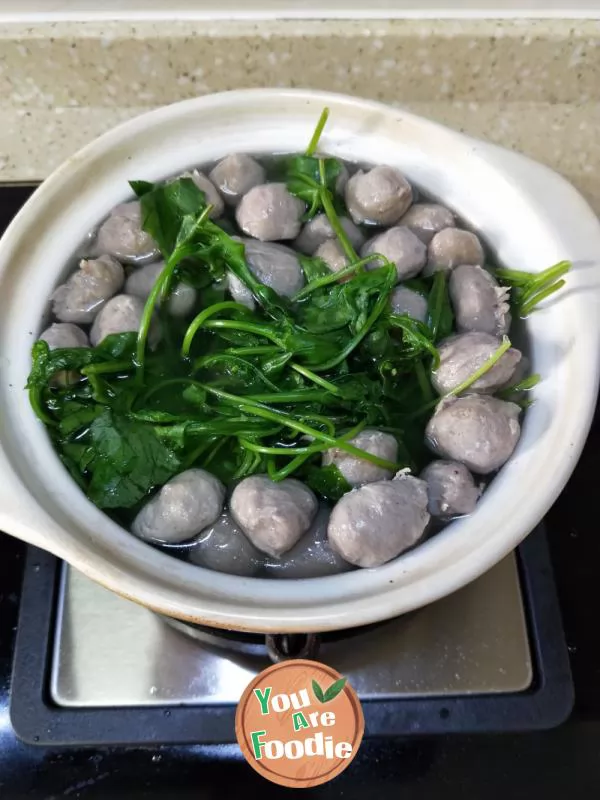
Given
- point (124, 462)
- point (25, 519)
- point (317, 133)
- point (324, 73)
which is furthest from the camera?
point (324, 73)

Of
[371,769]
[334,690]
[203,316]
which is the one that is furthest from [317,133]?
[371,769]

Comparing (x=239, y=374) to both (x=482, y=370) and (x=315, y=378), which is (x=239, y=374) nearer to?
(x=315, y=378)

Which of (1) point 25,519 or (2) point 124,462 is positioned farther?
(2) point 124,462

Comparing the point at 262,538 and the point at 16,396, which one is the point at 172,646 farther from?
the point at 16,396

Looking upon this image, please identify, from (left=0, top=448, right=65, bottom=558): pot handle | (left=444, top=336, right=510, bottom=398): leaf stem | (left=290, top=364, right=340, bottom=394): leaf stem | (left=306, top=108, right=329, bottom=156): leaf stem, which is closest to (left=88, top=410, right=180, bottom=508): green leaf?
(left=0, top=448, right=65, bottom=558): pot handle

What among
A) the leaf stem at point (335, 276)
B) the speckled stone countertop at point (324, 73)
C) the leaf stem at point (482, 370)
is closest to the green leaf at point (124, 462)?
the leaf stem at point (335, 276)

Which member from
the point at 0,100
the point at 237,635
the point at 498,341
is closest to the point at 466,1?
the point at 498,341
